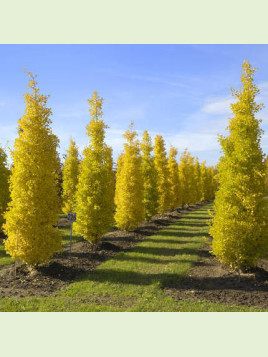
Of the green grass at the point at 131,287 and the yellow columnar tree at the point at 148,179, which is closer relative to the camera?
the green grass at the point at 131,287

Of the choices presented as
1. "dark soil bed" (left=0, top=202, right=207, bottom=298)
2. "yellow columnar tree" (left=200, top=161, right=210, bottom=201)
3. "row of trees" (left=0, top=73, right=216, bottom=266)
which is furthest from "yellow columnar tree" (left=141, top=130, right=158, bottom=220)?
"yellow columnar tree" (left=200, top=161, right=210, bottom=201)

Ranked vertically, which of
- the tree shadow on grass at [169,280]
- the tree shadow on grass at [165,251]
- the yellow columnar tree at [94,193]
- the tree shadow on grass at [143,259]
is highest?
the yellow columnar tree at [94,193]

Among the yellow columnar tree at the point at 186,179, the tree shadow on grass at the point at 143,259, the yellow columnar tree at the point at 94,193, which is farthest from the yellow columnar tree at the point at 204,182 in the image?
the tree shadow on grass at the point at 143,259

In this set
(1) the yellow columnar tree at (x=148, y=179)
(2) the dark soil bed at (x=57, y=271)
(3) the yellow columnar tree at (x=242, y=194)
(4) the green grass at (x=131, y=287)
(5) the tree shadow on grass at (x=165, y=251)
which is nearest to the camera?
(4) the green grass at (x=131, y=287)

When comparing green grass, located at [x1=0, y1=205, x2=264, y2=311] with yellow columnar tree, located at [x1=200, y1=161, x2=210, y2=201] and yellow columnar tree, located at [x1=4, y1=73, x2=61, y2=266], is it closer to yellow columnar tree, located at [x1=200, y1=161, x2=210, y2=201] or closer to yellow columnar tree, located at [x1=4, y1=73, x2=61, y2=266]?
yellow columnar tree, located at [x1=4, y1=73, x2=61, y2=266]

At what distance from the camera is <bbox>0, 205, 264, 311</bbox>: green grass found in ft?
24.2

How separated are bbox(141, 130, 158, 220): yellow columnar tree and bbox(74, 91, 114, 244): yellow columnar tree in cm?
899

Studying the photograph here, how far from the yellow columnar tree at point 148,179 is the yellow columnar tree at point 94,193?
8992 millimetres

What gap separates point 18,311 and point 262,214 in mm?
9114

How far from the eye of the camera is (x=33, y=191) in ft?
35.2

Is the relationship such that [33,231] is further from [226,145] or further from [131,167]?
[131,167]

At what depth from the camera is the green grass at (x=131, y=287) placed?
7383mm

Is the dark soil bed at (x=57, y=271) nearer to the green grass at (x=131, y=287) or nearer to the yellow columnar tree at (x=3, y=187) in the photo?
the green grass at (x=131, y=287)

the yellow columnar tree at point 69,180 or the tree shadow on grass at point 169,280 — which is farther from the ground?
the yellow columnar tree at point 69,180
